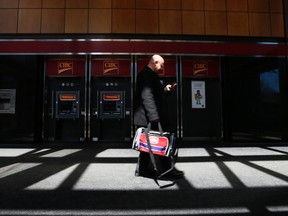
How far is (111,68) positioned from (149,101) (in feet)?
17.1

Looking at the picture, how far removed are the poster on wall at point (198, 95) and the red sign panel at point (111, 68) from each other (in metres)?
2.33

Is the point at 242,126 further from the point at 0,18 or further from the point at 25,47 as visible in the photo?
the point at 0,18

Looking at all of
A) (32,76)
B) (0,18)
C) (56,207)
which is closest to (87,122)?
(32,76)

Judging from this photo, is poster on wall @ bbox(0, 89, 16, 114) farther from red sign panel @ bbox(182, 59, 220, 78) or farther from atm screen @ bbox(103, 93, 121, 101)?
red sign panel @ bbox(182, 59, 220, 78)

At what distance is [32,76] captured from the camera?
747cm

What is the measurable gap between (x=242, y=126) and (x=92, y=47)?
550 cm

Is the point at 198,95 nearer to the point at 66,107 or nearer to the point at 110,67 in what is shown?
the point at 110,67

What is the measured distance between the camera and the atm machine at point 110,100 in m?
7.79

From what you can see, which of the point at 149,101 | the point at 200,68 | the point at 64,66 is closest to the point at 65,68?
the point at 64,66

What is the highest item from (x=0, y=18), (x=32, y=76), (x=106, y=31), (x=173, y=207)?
(x=0, y=18)

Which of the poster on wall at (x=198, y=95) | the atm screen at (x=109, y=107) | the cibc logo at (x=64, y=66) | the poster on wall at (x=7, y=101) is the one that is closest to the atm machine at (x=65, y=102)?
the cibc logo at (x=64, y=66)

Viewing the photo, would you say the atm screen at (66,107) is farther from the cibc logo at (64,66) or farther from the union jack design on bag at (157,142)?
the union jack design on bag at (157,142)

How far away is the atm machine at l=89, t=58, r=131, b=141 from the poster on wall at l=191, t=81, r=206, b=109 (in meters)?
2.24

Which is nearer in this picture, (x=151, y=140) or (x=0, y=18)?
(x=151, y=140)
